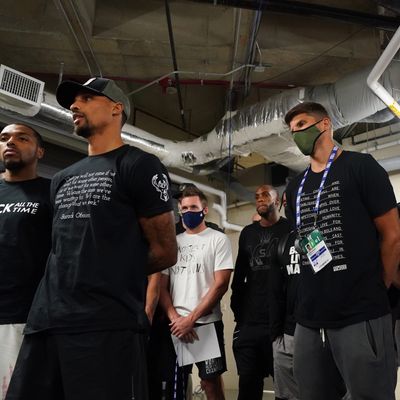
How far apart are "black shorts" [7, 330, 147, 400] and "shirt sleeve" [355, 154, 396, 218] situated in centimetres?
82

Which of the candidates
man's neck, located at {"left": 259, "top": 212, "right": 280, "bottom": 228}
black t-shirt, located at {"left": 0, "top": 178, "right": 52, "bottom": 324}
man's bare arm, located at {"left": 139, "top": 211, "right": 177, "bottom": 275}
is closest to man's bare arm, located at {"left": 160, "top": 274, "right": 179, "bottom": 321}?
man's neck, located at {"left": 259, "top": 212, "right": 280, "bottom": 228}

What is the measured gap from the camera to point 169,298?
7.54 ft

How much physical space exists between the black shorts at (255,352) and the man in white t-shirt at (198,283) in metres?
0.11

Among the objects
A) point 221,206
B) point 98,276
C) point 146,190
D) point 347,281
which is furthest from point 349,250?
point 221,206

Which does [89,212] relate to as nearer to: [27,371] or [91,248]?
[91,248]

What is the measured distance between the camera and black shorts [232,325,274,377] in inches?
87.0

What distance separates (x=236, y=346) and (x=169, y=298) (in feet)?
1.56

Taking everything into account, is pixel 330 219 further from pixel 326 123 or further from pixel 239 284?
pixel 239 284

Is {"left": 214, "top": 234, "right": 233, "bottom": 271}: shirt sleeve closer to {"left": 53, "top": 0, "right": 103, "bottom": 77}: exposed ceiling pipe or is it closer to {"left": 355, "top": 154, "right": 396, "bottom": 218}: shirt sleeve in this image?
{"left": 355, "top": 154, "right": 396, "bottom": 218}: shirt sleeve

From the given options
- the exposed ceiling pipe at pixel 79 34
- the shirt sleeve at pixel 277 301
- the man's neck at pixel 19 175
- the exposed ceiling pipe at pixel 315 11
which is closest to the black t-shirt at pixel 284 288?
the shirt sleeve at pixel 277 301

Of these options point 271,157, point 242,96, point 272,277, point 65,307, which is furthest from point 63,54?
point 65,307

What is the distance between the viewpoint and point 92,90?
129 cm

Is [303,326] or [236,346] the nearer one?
[303,326]

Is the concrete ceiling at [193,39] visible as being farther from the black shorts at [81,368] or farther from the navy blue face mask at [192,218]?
the black shorts at [81,368]
